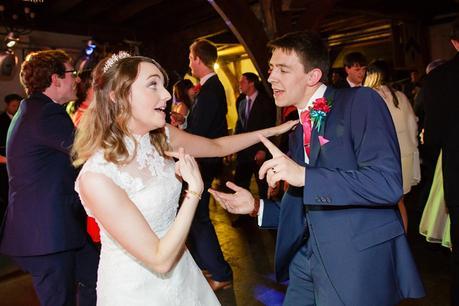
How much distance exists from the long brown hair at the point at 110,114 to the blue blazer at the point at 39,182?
1.84 ft

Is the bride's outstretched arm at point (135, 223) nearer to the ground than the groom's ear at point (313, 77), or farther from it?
nearer to the ground

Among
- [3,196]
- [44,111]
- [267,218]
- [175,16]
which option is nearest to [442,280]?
[267,218]

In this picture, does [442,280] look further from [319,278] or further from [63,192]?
[63,192]

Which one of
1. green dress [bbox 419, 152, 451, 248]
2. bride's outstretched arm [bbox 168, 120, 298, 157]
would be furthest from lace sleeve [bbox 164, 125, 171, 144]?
green dress [bbox 419, 152, 451, 248]

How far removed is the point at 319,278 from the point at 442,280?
223cm

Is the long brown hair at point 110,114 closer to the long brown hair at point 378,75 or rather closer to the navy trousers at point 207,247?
the navy trousers at point 207,247

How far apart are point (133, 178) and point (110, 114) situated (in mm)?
309

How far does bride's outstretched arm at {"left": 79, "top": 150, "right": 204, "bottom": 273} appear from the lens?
4.92 feet

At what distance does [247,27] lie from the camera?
5.30m

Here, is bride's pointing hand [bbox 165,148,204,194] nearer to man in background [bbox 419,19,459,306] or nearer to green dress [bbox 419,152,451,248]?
man in background [bbox 419,19,459,306]

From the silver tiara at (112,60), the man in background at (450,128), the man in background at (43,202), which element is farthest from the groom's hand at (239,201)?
the man in background at (450,128)

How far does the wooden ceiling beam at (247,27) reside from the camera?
520cm

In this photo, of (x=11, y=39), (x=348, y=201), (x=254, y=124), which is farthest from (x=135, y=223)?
(x=11, y=39)

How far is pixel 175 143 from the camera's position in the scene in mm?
2219
